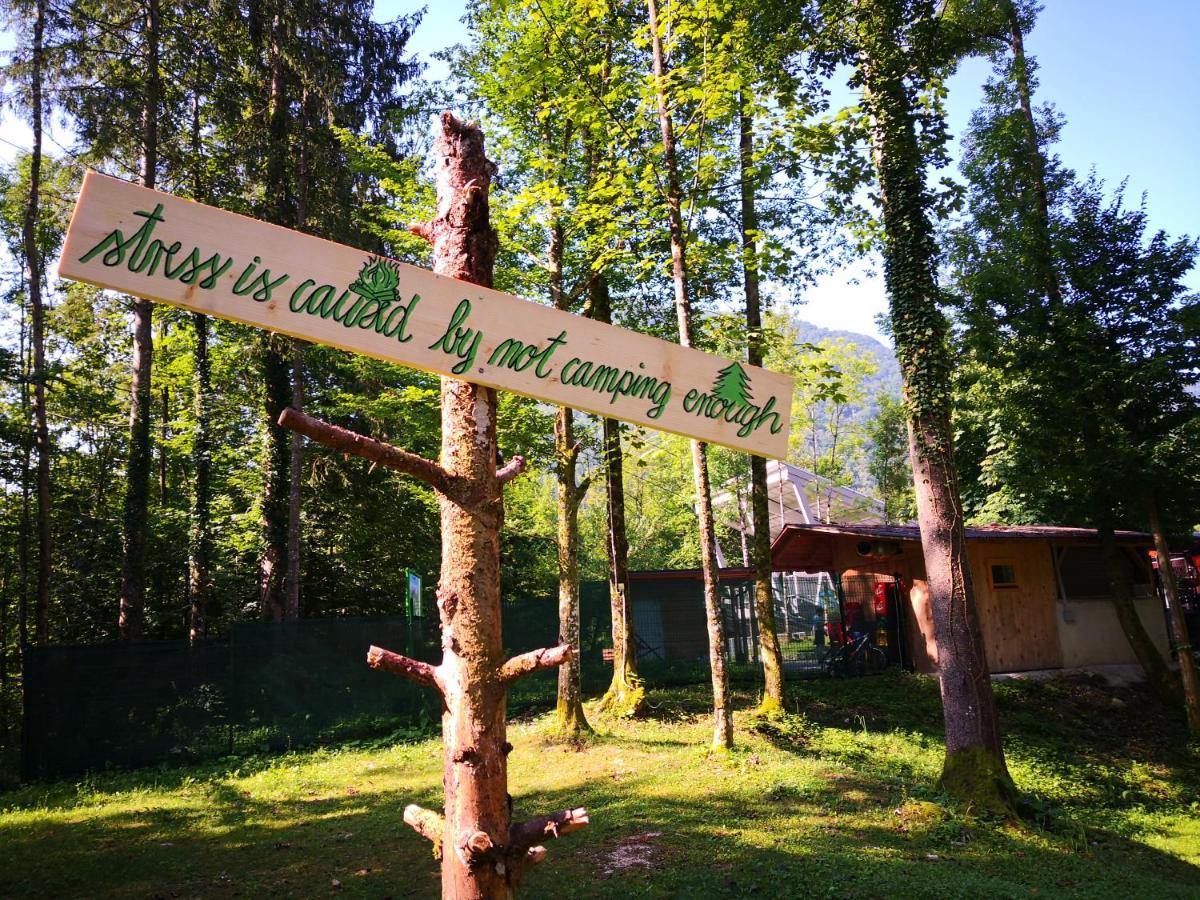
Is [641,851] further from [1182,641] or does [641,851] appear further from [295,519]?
[1182,641]

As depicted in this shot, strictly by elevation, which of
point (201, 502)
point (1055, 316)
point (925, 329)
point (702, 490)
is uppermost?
point (1055, 316)

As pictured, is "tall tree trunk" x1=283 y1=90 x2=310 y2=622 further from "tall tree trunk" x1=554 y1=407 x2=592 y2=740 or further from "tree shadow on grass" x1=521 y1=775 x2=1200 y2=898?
"tree shadow on grass" x1=521 y1=775 x2=1200 y2=898

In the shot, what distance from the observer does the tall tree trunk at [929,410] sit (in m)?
8.34

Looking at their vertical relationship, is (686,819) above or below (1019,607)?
below

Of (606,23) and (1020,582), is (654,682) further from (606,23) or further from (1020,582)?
(606,23)

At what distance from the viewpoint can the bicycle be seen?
55.2ft

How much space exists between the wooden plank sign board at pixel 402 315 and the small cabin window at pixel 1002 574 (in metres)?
16.4

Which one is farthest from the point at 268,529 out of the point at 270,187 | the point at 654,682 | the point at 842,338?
the point at 842,338

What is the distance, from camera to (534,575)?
2352 cm

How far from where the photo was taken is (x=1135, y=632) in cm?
1578

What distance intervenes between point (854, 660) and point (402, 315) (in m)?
16.5

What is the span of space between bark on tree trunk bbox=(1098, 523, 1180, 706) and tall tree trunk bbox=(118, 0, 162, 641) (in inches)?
756

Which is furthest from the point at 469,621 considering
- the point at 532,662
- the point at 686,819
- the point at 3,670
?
the point at 3,670

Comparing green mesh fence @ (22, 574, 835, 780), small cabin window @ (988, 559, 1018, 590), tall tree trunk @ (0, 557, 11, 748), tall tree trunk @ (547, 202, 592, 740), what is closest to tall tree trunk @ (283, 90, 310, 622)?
green mesh fence @ (22, 574, 835, 780)
